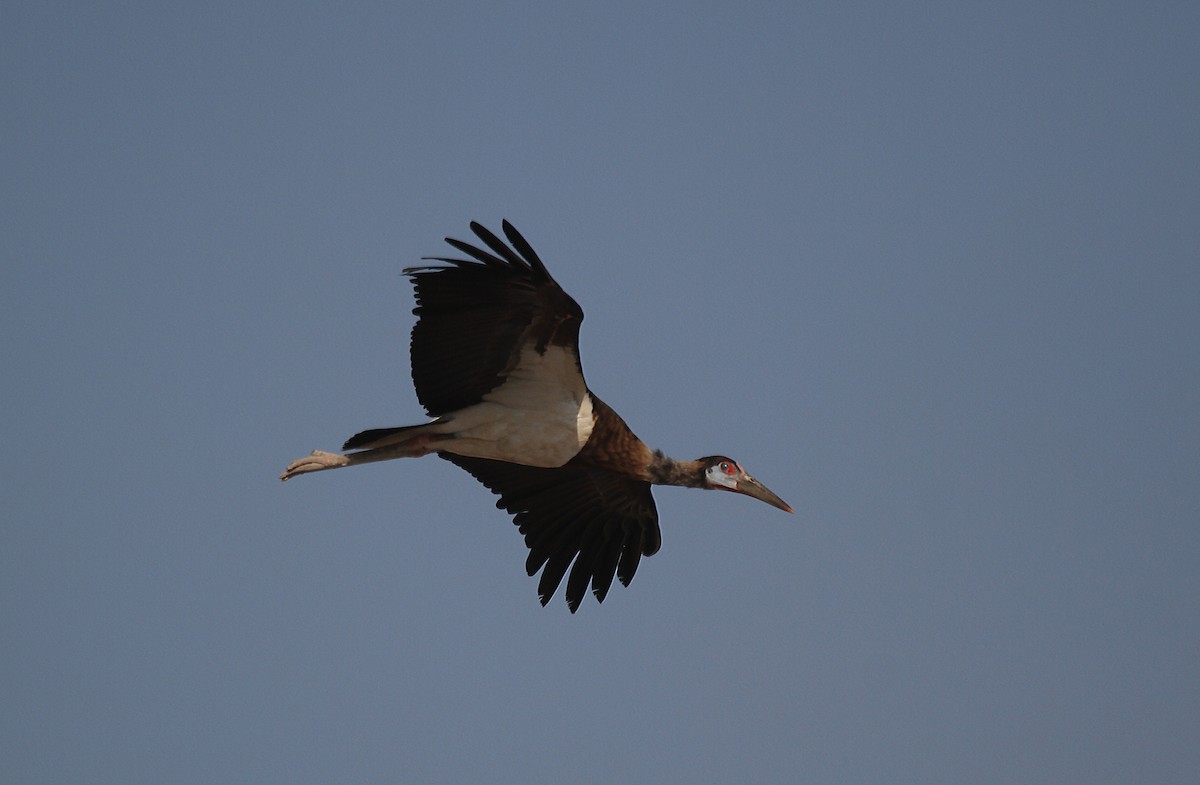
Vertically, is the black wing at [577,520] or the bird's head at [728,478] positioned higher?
the bird's head at [728,478]

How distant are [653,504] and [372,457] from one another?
9.65 feet

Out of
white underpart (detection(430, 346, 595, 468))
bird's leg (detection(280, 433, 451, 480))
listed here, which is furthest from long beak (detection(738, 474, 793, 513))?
bird's leg (detection(280, 433, 451, 480))

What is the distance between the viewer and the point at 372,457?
1269cm

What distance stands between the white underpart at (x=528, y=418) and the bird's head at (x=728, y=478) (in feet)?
4.90

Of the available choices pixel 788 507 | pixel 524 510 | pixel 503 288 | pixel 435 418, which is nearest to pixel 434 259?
pixel 503 288

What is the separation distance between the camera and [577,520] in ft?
47.6

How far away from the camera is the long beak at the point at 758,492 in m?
14.2

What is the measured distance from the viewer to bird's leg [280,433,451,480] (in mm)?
12594

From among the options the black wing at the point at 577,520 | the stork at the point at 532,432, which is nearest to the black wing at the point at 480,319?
the stork at the point at 532,432

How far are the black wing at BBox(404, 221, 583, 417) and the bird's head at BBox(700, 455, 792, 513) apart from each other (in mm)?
2224

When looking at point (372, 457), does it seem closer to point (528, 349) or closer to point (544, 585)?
point (528, 349)

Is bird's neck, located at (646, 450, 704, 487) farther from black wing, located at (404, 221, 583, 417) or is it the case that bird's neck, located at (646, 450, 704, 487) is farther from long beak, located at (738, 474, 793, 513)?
black wing, located at (404, 221, 583, 417)

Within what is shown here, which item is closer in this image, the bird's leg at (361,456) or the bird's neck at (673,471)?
the bird's leg at (361,456)

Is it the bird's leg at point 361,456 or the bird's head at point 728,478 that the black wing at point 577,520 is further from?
the bird's leg at point 361,456
